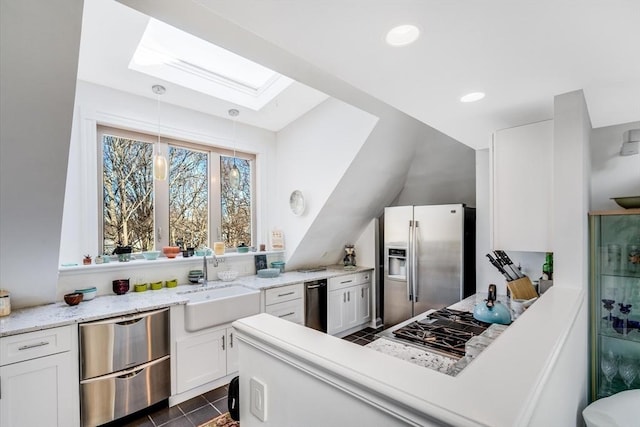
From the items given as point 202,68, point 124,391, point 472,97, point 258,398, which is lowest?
point 124,391

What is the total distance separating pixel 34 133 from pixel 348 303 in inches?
135

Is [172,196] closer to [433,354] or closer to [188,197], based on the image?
[188,197]

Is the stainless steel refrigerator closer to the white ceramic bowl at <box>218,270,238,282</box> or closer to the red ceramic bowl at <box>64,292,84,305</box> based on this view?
the white ceramic bowl at <box>218,270,238,282</box>

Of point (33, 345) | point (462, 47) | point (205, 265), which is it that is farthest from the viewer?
point (205, 265)

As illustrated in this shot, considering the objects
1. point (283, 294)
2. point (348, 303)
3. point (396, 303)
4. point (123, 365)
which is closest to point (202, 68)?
point (283, 294)

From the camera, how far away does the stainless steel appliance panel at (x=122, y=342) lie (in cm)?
203

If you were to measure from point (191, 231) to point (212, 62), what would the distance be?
1.78 m

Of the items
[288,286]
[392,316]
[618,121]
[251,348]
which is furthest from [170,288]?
[618,121]

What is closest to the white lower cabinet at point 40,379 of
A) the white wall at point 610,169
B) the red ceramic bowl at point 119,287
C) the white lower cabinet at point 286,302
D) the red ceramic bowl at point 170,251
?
the red ceramic bowl at point 119,287

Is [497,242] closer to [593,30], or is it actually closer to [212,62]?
[593,30]

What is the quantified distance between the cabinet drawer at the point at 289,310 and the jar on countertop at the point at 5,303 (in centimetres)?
191

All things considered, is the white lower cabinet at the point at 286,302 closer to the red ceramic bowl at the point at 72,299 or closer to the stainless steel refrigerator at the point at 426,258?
the stainless steel refrigerator at the point at 426,258

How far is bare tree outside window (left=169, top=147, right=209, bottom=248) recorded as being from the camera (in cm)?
324

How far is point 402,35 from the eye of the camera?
46.3 inches
